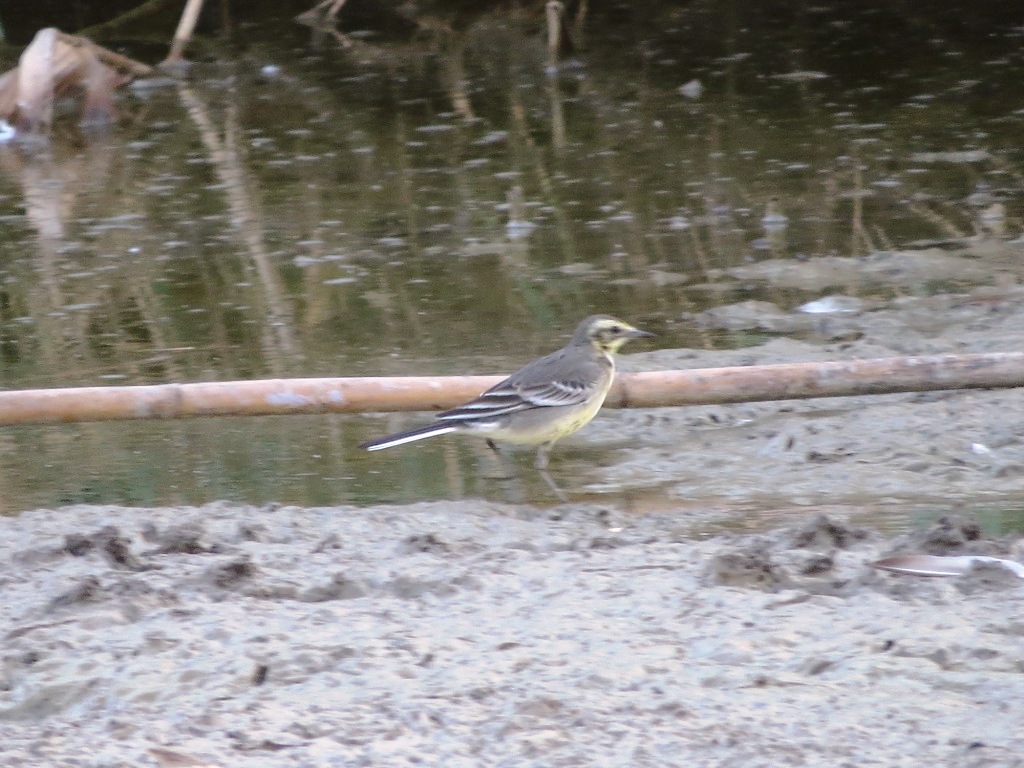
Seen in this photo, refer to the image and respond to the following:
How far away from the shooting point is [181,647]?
4.46 metres

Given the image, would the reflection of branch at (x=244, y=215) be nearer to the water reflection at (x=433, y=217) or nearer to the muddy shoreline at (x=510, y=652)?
the water reflection at (x=433, y=217)

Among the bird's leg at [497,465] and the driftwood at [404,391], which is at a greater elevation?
the driftwood at [404,391]

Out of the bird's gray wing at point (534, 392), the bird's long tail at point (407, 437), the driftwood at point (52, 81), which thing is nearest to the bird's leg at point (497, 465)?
the bird's gray wing at point (534, 392)

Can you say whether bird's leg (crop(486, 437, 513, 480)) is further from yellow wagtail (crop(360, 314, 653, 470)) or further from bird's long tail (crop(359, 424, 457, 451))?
bird's long tail (crop(359, 424, 457, 451))

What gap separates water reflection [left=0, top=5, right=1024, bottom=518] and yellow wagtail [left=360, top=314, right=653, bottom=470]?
0.33m

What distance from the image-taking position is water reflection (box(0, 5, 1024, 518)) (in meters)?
7.32

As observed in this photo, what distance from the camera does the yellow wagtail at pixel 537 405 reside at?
20.2 feet

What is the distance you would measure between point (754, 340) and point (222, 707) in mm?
4403

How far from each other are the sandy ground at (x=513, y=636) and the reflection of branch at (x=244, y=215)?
8.40 feet

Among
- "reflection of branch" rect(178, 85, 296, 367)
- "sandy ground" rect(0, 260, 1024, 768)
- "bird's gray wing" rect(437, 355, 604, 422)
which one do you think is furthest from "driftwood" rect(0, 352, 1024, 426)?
"reflection of branch" rect(178, 85, 296, 367)

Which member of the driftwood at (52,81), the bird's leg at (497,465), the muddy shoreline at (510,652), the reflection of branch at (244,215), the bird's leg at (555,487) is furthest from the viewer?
the driftwood at (52,81)

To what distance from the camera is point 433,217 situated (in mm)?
10609

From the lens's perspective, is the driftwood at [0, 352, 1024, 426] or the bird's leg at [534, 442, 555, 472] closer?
the driftwood at [0, 352, 1024, 426]

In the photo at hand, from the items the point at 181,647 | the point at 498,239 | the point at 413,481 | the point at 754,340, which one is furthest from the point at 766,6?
the point at 181,647
